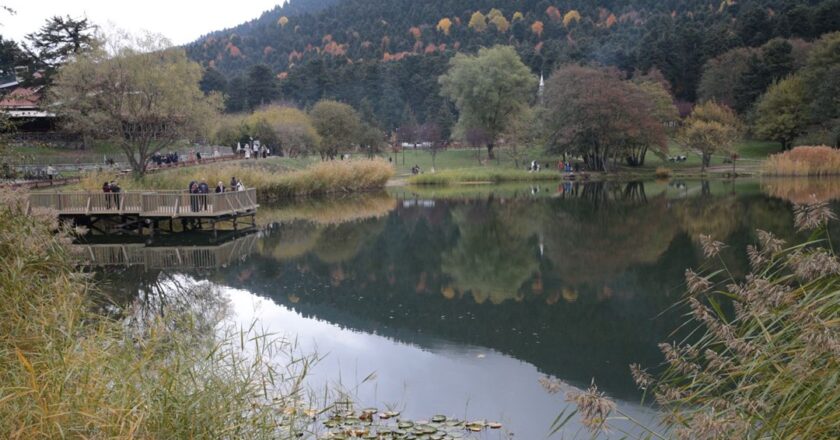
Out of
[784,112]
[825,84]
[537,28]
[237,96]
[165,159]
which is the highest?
[537,28]

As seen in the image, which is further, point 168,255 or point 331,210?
point 331,210

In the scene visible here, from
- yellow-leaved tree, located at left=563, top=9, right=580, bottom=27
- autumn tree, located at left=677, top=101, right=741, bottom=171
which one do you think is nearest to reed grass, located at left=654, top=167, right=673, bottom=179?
autumn tree, located at left=677, top=101, right=741, bottom=171

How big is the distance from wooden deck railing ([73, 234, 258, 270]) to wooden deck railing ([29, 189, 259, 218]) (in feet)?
7.41

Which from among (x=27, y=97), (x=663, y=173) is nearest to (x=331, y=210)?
(x=27, y=97)

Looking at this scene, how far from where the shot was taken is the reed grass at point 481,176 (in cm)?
5097

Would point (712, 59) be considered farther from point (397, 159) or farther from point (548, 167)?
point (397, 159)

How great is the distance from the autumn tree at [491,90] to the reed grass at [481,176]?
30.8 feet

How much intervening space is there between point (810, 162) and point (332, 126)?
3495cm

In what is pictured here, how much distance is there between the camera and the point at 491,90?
6184 cm

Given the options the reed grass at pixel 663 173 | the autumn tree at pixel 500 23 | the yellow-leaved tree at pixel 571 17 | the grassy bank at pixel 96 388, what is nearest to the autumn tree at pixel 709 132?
the reed grass at pixel 663 173

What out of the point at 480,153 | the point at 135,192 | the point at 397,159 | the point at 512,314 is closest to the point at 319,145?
the point at 397,159

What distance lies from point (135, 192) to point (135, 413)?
22.2m

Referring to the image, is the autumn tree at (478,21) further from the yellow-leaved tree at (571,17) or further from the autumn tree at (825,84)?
the autumn tree at (825,84)

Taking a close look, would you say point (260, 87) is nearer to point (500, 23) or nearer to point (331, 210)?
point (331, 210)
